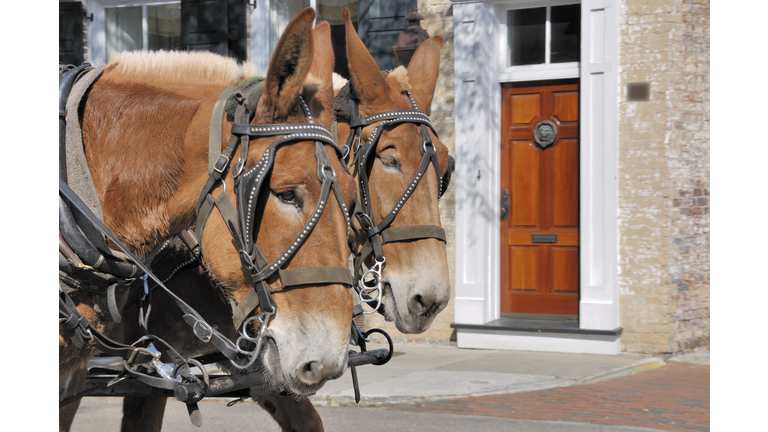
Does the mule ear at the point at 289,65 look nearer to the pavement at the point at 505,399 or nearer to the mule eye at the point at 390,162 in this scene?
the mule eye at the point at 390,162

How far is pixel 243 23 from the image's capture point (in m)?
8.96

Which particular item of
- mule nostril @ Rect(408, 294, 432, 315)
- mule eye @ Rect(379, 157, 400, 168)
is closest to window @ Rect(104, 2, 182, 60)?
mule eye @ Rect(379, 157, 400, 168)

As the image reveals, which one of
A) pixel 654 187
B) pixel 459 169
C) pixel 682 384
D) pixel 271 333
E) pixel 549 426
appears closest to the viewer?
pixel 271 333

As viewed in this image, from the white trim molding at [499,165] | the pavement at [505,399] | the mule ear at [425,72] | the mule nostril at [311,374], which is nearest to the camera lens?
the mule nostril at [311,374]

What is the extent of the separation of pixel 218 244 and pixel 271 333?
0.33 metres

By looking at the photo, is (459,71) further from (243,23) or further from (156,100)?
(156,100)

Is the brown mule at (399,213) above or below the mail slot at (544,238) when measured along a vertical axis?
above

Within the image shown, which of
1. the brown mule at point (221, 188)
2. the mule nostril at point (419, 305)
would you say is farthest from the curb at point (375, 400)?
the brown mule at point (221, 188)

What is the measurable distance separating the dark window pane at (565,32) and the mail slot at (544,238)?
2.00 m

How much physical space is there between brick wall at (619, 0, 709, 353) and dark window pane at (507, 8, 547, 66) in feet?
3.17

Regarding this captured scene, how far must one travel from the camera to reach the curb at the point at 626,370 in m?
6.75

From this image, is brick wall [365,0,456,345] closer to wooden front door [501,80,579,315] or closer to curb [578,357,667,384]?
wooden front door [501,80,579,315]

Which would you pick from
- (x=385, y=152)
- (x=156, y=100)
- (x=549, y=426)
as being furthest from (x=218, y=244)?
(x=549, y=426)

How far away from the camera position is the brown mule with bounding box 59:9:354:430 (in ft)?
6.80
